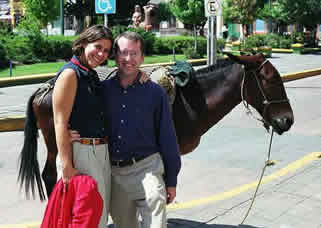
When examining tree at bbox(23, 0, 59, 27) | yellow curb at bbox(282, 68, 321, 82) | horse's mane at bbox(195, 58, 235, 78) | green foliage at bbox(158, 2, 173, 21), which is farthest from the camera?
green foliage at bbox(158, 2, 173, 21)

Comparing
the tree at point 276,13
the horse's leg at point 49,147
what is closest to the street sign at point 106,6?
the horse's leg at point 49,147

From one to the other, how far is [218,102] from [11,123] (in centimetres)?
708

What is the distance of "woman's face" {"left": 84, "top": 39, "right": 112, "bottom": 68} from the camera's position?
3004 millimetres

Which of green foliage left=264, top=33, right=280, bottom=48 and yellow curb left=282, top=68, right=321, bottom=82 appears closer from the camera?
yellow curb left=282, top=68, right=321, bottom=82

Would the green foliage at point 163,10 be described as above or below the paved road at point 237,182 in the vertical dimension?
above

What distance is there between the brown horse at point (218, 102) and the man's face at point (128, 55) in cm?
136

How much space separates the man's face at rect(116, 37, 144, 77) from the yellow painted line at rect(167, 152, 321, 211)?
2820mm

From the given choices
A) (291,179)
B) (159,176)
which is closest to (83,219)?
(159,176)

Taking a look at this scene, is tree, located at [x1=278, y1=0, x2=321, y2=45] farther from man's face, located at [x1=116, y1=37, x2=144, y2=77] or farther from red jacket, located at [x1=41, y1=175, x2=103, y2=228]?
red jacket, located at [x1=41, y1=175, x2=103, y2=228]

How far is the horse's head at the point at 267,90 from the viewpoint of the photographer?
4.43 m

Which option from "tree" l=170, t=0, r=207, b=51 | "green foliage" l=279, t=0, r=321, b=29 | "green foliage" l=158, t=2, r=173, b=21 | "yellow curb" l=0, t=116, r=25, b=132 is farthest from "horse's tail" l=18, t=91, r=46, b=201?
"green foliage" l=158, t=2, r=173, b=21

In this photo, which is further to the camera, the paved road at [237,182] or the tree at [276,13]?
the tree at [276,13]

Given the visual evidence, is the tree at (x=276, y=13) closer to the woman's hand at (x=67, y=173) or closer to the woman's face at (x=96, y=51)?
the woman's face at (x=96, y=51)

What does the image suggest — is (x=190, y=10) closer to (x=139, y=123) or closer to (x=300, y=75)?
(x=300, y=75)
